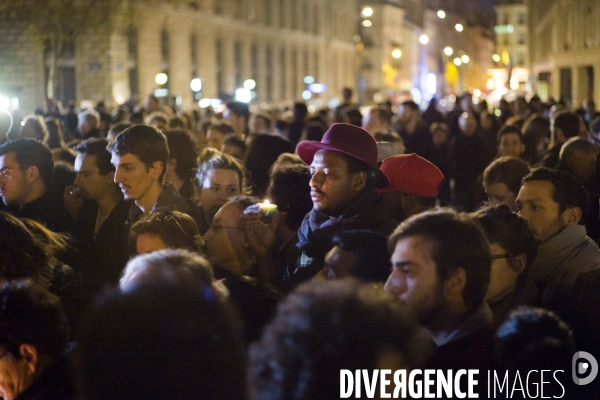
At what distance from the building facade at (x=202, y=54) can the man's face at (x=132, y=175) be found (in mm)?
25513

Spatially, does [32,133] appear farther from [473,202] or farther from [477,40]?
[477,40]

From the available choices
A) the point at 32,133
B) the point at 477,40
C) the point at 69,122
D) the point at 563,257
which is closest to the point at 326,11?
the point at 69,122

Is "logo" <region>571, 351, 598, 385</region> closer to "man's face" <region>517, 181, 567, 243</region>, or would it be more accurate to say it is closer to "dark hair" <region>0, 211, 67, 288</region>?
"man's face" <region>517, 181, 567, 243</region>

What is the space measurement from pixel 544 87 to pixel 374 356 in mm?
46377

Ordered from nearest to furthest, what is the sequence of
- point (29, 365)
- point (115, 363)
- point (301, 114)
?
point (115, 363) → point (29, 365) → point (301, 114)

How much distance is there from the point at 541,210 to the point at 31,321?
2.91 m

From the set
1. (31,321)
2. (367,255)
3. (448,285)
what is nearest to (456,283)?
(448,285)

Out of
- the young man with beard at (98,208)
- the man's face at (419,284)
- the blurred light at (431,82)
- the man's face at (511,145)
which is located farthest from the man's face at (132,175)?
the blurred light at (431,82)

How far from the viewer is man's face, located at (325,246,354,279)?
11.8 feet

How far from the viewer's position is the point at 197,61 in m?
57.9

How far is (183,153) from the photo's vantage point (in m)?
6.90

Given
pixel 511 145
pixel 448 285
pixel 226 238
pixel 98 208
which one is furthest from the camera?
pixel 511 145

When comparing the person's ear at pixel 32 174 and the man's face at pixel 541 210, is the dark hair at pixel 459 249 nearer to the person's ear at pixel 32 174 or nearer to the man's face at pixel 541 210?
the man's face at pixel 541 210

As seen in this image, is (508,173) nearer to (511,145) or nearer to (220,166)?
(220,166)
